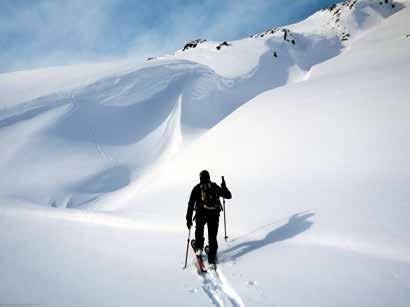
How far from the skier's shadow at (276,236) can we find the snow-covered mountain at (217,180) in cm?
4

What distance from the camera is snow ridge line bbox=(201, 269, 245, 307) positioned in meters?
4.40

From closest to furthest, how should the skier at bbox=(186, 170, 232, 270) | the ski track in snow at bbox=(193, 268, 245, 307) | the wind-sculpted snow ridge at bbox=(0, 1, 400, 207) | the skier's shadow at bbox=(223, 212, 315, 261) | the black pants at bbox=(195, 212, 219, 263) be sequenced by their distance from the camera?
the ski track in snow at bbox=(193, 268, 245, 307)
the black pants at bbox=(195, 212, 219, 263)
the skier at bbox=(186, 170, 232, 270)
the skier's shadow at bbox=(223, 212, 315, 261)
the wind-sculpted snow ridge at bbox=(0, 1, 400, 207)

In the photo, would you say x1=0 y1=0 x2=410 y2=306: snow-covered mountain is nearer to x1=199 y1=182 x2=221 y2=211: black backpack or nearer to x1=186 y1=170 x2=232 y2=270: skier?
x1=186 y1=170 x2=232 y2=270: skier

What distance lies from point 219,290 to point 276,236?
7.77ft

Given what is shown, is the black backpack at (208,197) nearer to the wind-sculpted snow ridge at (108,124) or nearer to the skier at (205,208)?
the skier at (205,208)

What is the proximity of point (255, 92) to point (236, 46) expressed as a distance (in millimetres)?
18039

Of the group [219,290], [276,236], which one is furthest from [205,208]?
[219,290]

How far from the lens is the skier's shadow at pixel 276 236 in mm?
6480

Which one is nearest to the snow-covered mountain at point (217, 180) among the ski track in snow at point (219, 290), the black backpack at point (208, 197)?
the ski track in snow at point (219, 290)

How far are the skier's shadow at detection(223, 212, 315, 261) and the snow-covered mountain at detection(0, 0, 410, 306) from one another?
39mm

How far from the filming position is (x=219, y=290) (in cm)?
484

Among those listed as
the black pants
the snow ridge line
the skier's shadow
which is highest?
the black pants

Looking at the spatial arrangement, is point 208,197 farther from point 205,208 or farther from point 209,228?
point 209,228

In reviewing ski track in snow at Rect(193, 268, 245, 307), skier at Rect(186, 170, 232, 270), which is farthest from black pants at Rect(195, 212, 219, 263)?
ski track in snow at Rect(193, 268, 245, 307)
